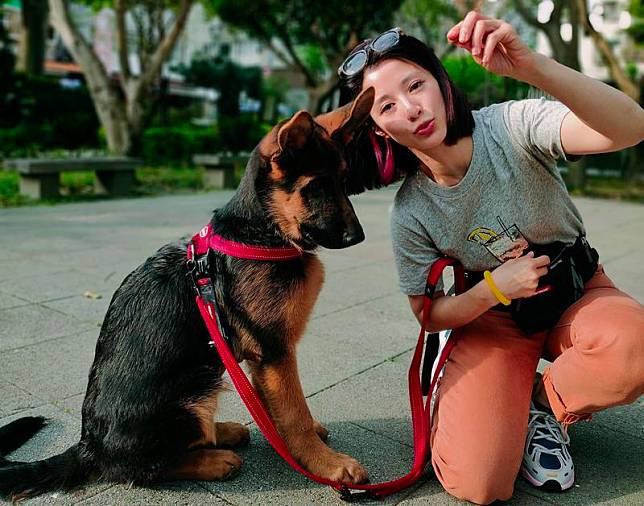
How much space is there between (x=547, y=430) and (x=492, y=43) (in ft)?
5.52

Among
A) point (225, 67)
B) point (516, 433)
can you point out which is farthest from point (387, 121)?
point (225, 67)

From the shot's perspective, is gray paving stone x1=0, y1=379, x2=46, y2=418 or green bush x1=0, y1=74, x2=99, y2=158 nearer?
gray paving stone x1=0, y1=379, x2=46, y2=418

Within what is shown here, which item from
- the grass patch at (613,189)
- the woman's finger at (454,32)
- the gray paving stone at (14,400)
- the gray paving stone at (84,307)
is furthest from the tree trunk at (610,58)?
the gray paving stone at (14,400)

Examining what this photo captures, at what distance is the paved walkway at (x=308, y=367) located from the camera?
2.68 m

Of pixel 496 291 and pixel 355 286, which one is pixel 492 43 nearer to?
pixel 496 291

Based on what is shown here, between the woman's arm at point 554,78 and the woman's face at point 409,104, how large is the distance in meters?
0.30

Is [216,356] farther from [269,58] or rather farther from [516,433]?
[269,58]

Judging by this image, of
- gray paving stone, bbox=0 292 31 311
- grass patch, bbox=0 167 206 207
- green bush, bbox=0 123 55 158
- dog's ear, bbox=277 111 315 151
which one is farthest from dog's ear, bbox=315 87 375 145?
→ green bush, bbox=0 123 55 158

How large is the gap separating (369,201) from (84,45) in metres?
7.06

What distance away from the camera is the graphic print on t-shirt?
2.84 m

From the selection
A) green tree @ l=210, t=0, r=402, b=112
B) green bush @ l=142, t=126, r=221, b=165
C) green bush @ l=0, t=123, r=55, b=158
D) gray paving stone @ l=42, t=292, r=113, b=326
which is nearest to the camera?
gray paving stone @ l=42, t=292, r=113, b=326

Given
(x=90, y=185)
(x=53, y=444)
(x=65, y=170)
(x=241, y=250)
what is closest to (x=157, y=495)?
(x=53, y=444)

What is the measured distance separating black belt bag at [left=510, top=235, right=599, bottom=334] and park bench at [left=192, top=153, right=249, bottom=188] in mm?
11228

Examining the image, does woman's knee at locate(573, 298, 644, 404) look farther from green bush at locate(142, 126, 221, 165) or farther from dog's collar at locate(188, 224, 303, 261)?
green bush at locate(142, 126, 221, 165)
